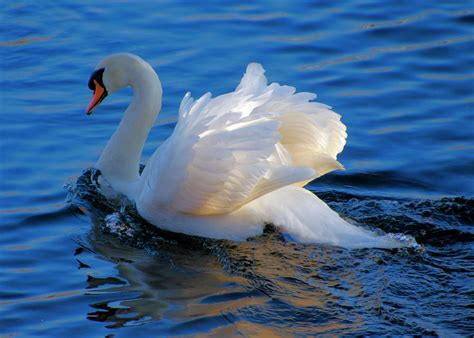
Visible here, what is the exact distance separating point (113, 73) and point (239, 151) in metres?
1.80

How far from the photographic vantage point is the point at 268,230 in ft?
23.4

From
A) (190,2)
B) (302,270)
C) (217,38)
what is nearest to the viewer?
(302,270)

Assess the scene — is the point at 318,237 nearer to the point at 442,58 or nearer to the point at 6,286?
the point at 6,286

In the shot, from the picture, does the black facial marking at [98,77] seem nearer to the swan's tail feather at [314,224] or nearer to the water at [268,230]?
the water at [268,230]

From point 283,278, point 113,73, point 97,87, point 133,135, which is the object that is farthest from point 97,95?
point 283,278

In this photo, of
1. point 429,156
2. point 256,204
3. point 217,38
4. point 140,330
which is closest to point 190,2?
point 217,38

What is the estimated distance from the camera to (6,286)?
686 centimetres

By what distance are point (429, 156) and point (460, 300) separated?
2.79 m

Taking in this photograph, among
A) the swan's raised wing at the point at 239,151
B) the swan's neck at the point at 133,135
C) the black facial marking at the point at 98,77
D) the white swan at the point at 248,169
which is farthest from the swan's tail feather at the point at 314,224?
the black facial marking at the point at 98,77

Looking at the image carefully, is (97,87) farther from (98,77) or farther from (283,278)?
(283,278)

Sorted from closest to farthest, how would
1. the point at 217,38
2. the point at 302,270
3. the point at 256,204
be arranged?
the point at 302,270 < the point at 256,204 < the point at 217,38

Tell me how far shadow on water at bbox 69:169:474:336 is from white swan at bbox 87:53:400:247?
0.43ft

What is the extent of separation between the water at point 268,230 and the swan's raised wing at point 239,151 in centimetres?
39

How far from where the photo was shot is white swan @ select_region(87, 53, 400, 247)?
6.93 meters
